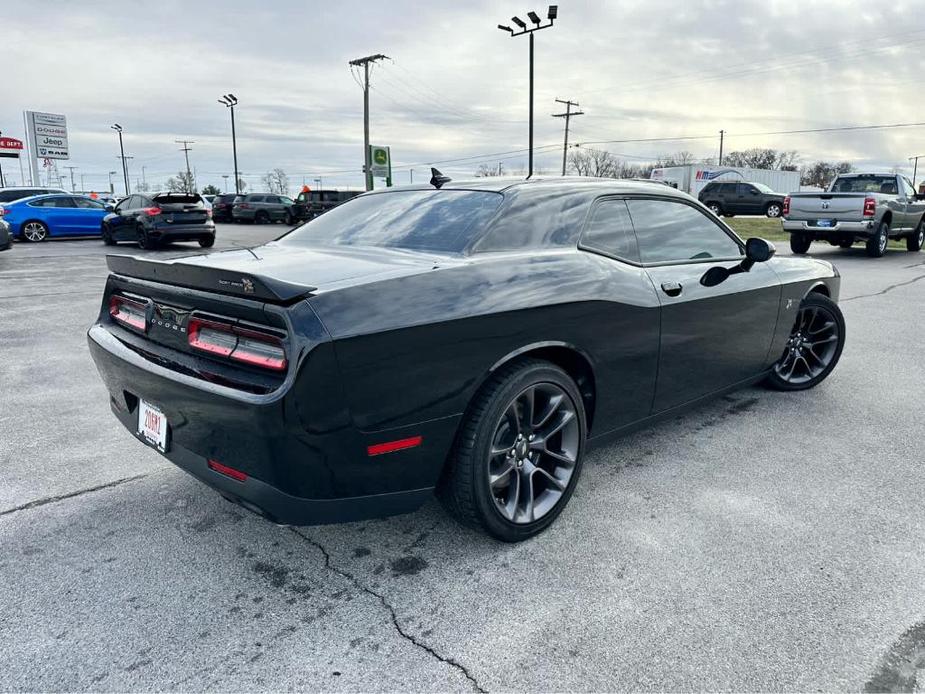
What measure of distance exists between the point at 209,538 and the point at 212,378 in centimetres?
84

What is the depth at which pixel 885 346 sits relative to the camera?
6.21 m

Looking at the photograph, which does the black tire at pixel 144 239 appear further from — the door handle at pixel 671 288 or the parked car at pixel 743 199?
the parked car at pixel 743 199

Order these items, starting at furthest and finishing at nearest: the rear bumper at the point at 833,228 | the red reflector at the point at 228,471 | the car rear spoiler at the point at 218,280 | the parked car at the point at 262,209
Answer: the parked car at the point at 262,209 → the rear bumper at the point at 833,228 → the red reflector at the point at 228,471 → the car rear spoiler at the point at 218,280

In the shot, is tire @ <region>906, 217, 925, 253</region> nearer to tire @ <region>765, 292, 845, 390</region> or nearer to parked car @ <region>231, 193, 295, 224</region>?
tire @ <region>765, 292, 845, 390</region>

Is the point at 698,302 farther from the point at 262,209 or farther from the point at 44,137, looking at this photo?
the point at 44,137

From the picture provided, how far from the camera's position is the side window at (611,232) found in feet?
10.3

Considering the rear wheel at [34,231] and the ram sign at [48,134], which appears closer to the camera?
the rear wheel at [34,231]

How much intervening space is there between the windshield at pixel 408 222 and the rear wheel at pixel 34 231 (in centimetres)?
1967

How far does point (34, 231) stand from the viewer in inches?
771

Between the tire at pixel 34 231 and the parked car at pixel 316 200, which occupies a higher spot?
the parked car at pixel 316 200

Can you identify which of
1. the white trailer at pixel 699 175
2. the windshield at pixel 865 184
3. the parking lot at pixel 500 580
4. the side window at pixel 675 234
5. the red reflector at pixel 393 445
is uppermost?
the white trailer at pixel 699 175

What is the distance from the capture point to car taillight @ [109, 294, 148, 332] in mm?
2801

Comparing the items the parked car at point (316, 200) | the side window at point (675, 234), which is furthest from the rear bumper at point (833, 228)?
the parked car at point (316, 200)

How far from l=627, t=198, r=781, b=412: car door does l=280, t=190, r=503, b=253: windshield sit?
0.87 meters
